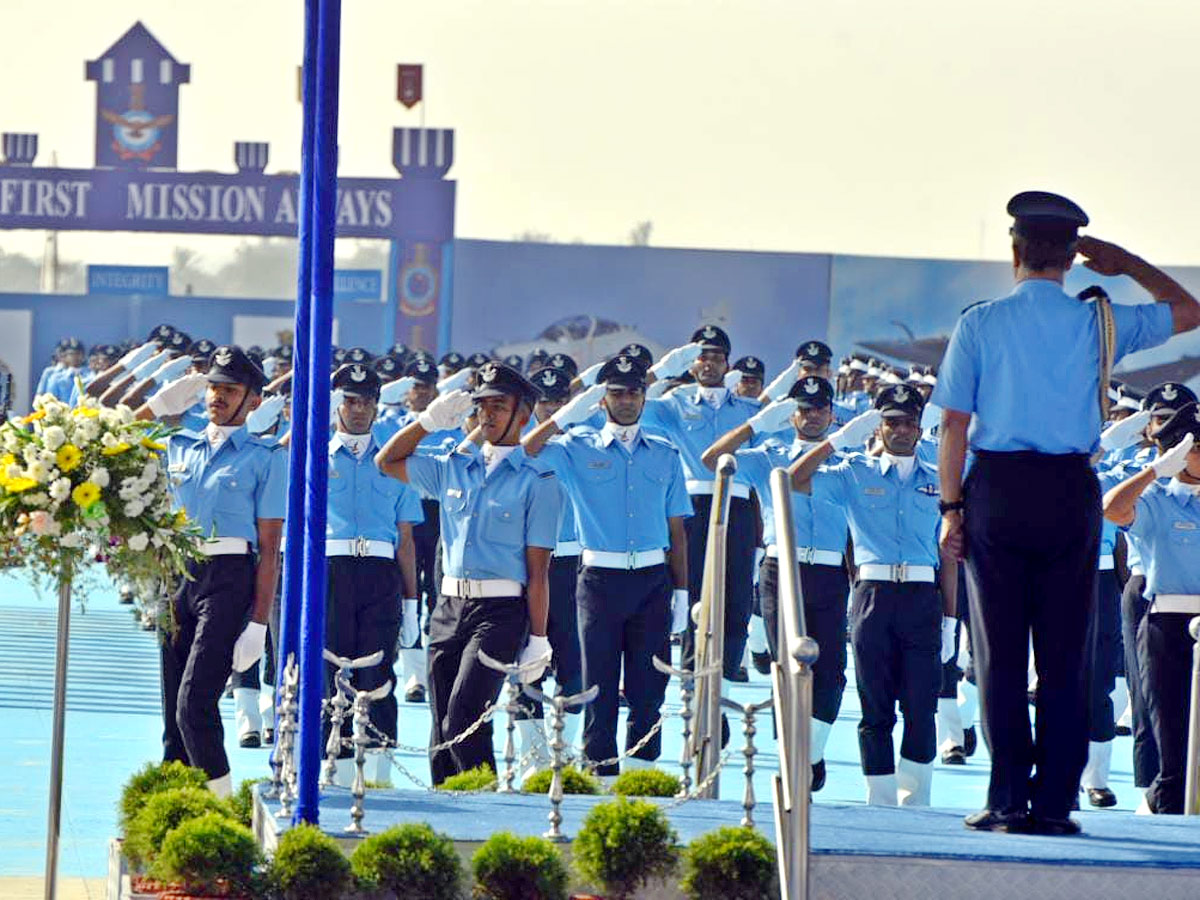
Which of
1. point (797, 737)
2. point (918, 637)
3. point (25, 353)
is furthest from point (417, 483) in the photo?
point (25, 353)

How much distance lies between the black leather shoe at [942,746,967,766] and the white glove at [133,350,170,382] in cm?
489

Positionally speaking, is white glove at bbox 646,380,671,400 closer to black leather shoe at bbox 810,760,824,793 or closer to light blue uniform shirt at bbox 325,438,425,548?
light blue uniform shirt at bbox 325,438,425,548

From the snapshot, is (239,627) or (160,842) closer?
(160,842)

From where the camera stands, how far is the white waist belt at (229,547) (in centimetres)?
995

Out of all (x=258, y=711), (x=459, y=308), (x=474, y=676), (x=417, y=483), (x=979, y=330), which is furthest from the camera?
(x=459, y=308)

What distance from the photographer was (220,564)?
9.95 meters

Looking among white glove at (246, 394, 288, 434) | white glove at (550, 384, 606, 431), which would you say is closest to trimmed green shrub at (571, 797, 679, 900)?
white glove at (246, 394, 288, 434)

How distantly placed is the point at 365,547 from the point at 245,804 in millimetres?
4113

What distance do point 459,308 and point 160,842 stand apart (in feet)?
107

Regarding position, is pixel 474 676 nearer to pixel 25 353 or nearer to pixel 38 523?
pixel 38 523

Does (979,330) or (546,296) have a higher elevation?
(546,296)

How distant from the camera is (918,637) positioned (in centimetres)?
1123

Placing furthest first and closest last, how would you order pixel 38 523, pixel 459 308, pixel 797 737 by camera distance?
pixel 459 308 < pixel 38 523 < pixel 797 737

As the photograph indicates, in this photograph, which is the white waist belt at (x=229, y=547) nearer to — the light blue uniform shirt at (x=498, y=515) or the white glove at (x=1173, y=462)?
the light blue uniform shirt at (x=498, y=515)
